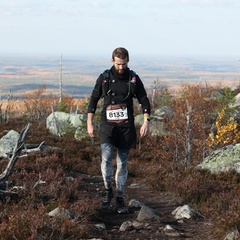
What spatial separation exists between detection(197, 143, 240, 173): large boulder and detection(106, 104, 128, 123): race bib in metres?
3.92

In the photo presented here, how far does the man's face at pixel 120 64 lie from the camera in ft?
18.0

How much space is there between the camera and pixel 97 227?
4914 millimetres

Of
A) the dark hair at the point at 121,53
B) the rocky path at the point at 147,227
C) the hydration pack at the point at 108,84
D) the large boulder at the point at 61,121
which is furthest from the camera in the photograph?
the large boulder at the point at 61,121

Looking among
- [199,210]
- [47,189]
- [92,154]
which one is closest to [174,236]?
[199,210]

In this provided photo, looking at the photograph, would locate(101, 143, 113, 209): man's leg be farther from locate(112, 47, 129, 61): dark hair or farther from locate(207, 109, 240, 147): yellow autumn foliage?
locate(207, 109, 240, 147): yellow autumn foliage

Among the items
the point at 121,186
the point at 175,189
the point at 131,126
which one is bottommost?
the point at 175,189

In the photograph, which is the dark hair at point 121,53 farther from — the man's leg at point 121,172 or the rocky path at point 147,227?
the rocky path at point 147,227

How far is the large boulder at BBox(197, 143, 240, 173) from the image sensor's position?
349 inches

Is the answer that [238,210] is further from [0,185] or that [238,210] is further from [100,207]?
[0,185]

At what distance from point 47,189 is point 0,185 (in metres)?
0.79

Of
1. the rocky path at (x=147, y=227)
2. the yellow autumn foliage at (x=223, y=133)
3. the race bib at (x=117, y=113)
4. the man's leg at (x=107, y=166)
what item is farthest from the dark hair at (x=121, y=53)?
the yellow autumn foliage at (x=223, y=133)

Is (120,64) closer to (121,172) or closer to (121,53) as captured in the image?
(121,53)

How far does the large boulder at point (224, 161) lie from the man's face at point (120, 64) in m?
4.30

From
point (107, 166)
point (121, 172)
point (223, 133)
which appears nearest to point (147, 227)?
point (121, 172)
